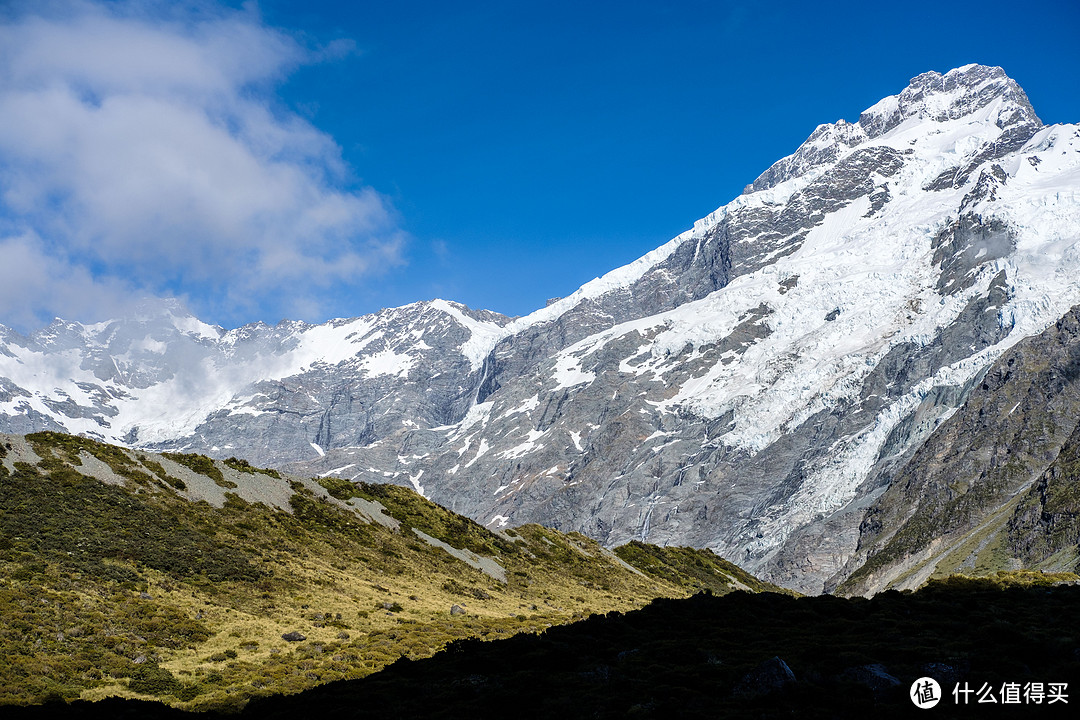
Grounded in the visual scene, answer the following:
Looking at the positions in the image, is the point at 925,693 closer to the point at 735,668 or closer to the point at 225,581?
the point at 735,668

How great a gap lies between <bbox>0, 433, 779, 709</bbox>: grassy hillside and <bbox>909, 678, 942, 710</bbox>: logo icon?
77.7 ft

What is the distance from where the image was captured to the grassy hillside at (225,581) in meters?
36.6

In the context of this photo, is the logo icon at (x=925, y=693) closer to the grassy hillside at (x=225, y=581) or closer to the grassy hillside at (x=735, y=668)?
the grassy hillside at (x=735, y=668)

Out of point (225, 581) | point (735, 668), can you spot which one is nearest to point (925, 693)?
point (735, 668)

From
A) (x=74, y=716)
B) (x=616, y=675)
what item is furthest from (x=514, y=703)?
(x=74, y=716)

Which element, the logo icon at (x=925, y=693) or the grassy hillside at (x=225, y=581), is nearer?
the logo icon at (x=925, y=693)

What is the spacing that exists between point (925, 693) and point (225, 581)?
4127cm

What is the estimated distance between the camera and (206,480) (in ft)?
226

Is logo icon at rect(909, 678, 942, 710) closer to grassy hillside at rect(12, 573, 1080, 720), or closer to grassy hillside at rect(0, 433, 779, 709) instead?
grassy hillside at rect(12, 573, 1080, 720)

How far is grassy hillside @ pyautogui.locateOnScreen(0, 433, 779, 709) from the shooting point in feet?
120

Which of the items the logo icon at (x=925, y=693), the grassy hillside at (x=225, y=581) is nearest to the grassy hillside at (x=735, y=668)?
the logo icon at (x=925, y=693)

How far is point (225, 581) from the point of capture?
51406mm

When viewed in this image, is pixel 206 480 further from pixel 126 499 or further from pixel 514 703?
pixel 514 703

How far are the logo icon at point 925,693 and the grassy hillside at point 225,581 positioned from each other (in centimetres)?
2368
